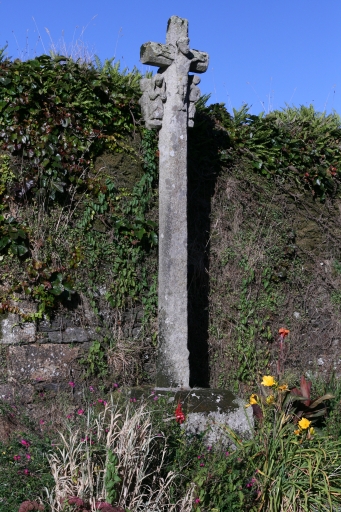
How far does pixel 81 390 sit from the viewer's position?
5.39 m

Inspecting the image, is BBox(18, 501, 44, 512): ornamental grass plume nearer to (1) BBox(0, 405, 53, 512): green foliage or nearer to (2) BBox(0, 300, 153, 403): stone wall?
(1) BBox(0, 405, 53, 512): green foliage

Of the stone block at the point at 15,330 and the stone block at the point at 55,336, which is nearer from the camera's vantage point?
→ the stone block at the point at 15,330

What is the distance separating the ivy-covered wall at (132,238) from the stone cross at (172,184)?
1.43 ft

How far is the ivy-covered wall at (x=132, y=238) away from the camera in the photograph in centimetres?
527

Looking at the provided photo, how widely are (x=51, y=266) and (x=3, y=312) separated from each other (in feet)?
1.89

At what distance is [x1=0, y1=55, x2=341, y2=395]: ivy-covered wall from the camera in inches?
207

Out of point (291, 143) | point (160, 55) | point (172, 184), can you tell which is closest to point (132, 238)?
point (172, 184)

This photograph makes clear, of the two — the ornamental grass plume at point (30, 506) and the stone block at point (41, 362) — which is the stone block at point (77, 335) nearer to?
the stone block at point (41, 362)

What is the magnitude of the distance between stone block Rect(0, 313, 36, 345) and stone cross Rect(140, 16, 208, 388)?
45.3 inches

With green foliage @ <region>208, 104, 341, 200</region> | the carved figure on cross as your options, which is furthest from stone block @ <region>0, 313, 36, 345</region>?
green foliage @ <region>208, 104, 341, 200</region>

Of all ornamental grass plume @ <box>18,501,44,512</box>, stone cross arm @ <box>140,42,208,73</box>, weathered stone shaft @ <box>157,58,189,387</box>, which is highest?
stone cross arm @ <box>140,42,208,73</box>

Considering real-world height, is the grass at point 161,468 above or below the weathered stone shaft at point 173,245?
below

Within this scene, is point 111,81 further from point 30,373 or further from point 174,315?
point 30,373

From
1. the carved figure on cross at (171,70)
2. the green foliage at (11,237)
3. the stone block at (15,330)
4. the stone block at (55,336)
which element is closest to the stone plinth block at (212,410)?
the stone block at (55,336)
